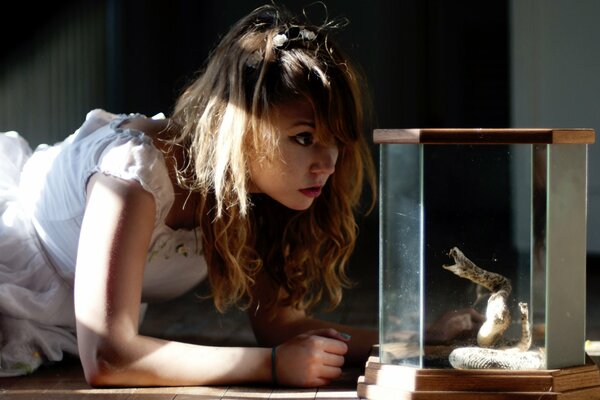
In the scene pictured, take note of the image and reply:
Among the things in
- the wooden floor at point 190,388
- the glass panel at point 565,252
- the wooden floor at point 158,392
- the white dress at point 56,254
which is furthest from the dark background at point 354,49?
the glass panel at point 565,252

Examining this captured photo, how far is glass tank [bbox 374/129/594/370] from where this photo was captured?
2006 millimetres

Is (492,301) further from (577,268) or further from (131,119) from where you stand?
(131,119)

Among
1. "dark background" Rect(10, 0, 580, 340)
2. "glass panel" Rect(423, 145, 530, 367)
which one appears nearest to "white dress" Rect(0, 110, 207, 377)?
"glass panel" Rect(423, 145, 530, 367)

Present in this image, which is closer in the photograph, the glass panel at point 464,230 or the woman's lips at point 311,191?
the glass panel at point 464,230

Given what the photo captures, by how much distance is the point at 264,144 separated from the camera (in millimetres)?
2262

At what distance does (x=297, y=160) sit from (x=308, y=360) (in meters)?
0.41

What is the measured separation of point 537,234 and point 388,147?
0.33 meters

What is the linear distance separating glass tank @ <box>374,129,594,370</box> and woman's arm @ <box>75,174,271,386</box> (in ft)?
1.23

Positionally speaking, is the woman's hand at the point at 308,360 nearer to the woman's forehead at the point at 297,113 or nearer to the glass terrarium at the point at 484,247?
the glass terrarium at the point at 484,247

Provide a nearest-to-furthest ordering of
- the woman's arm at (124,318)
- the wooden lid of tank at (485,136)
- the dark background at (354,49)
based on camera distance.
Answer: the wooden lid of tank at (485,136)
the woman's arm at (124,318)
the dark background at (354,49)

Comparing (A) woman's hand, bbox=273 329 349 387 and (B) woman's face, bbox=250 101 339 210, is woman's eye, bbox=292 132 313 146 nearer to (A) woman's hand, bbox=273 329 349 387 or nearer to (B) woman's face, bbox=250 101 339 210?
(B) woman's face, bbox=250 101 339 210

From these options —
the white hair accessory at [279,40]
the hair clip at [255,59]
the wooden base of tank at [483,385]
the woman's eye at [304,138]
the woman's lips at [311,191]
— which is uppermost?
the white hair accessory at [279,40]

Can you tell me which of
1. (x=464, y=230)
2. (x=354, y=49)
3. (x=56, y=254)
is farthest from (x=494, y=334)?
(x=354, y=49)

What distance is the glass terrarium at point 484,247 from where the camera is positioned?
201cm
